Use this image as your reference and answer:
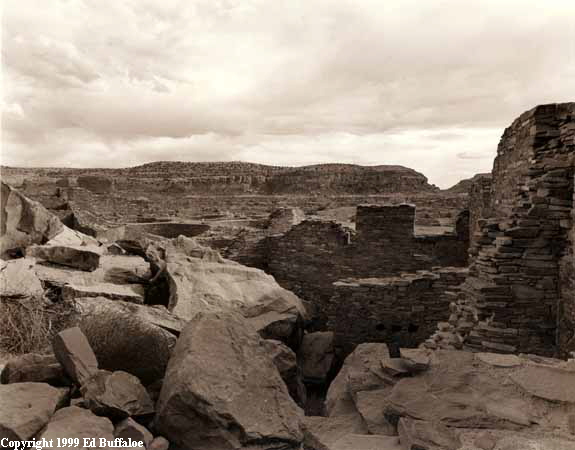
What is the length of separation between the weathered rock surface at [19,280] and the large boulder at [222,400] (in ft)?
8.72

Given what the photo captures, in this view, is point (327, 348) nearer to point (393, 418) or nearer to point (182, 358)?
point (393, 418)

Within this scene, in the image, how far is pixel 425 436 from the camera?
2467mm

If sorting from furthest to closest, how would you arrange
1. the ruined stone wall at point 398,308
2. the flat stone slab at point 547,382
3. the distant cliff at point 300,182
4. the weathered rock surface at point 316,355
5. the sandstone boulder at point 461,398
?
the distant cliff at point 300,182
the ruined stone wall at point 398,308
the weathered rock surface at point 316,355
the flat stone slab at point 547,382
the sandstone boulder at point 461,398

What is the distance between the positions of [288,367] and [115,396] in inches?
105

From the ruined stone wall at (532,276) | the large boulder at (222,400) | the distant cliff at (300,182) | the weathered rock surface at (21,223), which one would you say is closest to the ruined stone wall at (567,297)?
the ruined stone wall at (532,276)

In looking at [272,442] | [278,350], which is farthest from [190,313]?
[272,442]

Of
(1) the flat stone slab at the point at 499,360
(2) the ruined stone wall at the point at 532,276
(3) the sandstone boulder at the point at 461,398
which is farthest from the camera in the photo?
(2) the ruined stone wall at the point at 532,276

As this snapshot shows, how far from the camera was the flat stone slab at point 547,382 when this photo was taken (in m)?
2.76

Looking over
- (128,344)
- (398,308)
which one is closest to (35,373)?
(128,344)

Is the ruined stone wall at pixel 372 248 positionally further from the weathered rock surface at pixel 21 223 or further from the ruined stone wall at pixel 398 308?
the weathered rock surface at pixel 21 223

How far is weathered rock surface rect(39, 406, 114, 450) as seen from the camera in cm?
207

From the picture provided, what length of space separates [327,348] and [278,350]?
1468 millimetres

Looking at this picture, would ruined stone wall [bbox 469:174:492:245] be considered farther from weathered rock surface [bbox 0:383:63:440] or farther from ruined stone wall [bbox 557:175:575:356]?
weathered rock surface [bbox 0:383:63:440]

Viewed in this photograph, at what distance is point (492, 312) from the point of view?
4.43 meters
